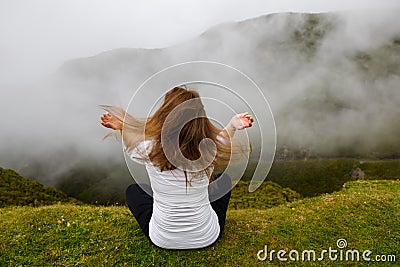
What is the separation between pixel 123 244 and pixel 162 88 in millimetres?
4653

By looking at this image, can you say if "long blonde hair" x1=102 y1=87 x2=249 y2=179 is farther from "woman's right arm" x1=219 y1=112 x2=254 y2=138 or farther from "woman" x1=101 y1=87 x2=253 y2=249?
"woman's right arm" x1=219 y1=112 x2=254 y2=138

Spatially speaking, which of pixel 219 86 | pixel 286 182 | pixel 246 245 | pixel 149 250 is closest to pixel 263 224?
pixel 246 245

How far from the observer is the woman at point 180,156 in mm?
6145

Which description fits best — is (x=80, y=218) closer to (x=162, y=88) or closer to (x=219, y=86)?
(x=162, y=88)

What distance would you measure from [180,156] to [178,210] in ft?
4.71

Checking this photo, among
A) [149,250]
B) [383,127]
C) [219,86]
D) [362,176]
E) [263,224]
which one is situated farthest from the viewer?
[383,127]

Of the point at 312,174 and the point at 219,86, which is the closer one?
the point at 219,86

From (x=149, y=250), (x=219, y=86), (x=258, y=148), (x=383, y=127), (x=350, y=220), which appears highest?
(x=219, y=86)

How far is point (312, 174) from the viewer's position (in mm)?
139625

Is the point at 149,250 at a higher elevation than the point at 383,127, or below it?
higher

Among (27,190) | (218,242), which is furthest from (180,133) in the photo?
(27,190)

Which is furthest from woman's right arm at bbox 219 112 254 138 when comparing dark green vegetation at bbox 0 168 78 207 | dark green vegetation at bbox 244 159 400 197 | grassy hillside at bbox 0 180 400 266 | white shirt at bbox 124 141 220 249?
dark green vegetation at bbox 244 159 400 197

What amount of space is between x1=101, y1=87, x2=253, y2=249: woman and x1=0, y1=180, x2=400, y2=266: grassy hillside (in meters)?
1.12

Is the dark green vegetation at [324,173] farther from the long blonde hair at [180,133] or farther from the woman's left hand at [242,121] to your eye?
the long blonde hair at [180,133]
